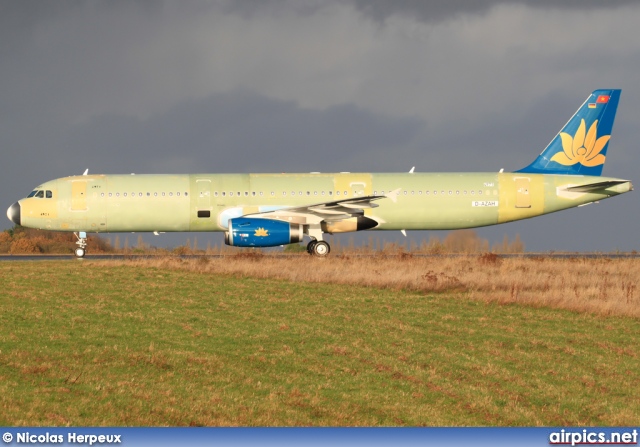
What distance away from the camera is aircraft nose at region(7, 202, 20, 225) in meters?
39.9

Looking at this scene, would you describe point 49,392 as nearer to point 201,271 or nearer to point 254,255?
point 201,271

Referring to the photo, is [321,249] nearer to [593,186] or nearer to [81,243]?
[81,243]

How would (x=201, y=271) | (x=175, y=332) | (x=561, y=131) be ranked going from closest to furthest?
(x=175, y=332) → (x=201, y=271) → (x=561, y=131)

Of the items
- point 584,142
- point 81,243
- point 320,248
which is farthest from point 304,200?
point 584,142

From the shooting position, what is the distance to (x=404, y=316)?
21.1 m

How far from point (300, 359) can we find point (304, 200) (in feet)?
79.7

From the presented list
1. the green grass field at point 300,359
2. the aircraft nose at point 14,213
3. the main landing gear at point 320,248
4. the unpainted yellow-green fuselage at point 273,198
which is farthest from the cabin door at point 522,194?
the aircraft nose at point 14,213

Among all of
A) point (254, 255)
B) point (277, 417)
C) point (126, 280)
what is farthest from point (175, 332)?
point (254, 255)

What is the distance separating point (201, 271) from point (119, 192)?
36.8ft

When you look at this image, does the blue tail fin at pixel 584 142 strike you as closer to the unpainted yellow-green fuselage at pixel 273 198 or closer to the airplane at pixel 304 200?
the airplane at pixel 304 200

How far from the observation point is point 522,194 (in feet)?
135

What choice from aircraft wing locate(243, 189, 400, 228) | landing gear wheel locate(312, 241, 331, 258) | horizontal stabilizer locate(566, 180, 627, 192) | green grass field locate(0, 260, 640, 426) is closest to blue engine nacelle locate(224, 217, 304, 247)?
aircraft wing locate(243, 189, 400, 228)

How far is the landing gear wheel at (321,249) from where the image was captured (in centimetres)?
3906

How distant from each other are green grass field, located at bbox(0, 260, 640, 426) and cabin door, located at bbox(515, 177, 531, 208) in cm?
1718
